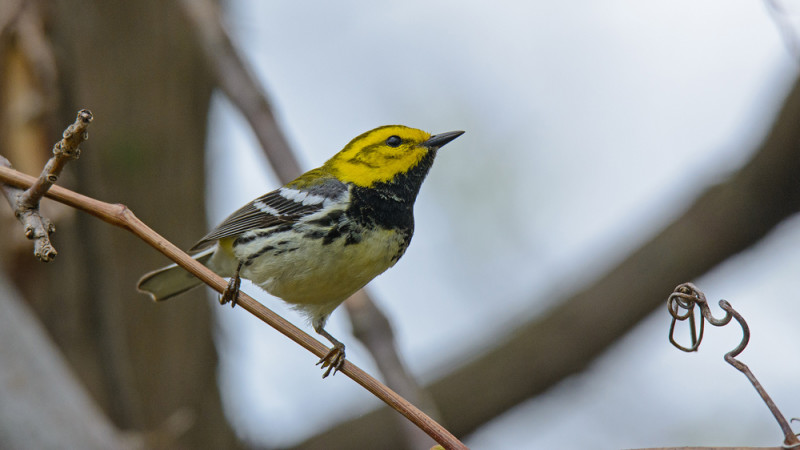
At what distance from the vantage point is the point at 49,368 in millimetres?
3094

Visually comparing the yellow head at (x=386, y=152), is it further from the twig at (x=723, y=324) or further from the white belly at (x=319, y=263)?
the twig at (x=723, y=324)

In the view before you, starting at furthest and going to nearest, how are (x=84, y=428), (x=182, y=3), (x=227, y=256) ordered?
(x=182, y=3)
(x=227, y=256)
(x=84, y=428)

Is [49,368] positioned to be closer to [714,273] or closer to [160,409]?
[160,409]

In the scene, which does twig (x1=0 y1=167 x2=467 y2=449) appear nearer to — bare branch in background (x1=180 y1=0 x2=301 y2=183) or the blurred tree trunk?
bare branch in background (x1=180 y1=0 x2=301 y2=183)

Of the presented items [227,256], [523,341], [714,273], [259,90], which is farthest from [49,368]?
[714,273]

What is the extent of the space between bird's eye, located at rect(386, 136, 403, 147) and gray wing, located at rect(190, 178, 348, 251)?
1.32 ft

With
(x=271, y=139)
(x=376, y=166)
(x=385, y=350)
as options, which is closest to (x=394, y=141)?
(x=376, y=166)

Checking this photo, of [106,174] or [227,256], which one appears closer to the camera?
[227,256]

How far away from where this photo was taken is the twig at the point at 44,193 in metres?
1.59

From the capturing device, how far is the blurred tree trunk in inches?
173

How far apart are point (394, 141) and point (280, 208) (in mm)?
690

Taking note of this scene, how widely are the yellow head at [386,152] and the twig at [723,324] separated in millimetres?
1784

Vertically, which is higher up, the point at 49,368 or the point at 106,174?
the point at 106,174

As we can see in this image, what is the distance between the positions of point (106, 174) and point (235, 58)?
1374mm
